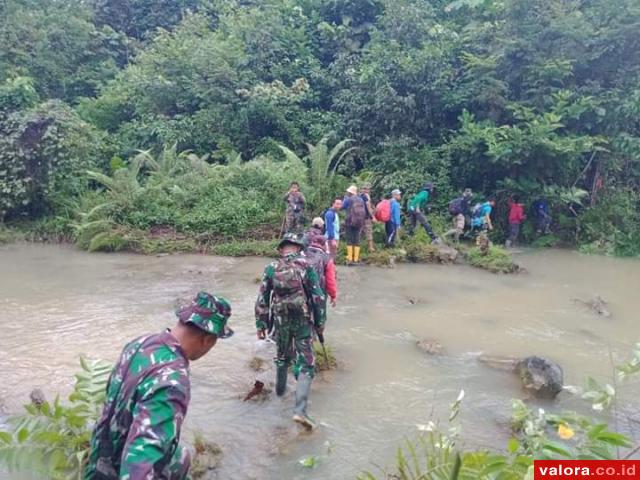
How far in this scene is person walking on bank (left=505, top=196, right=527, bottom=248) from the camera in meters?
15.3

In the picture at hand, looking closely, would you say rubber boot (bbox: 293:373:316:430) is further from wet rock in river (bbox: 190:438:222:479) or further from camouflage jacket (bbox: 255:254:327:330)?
wet rock in river (bbox: 190:438:222:479)

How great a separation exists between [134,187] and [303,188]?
4.31 m

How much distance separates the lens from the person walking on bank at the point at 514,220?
1526 cm

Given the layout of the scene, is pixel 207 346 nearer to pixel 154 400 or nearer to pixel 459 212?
pixel 154 400

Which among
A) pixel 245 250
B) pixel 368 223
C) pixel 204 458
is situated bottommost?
pixel 204 458

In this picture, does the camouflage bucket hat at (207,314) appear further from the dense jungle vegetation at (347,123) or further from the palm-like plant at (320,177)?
the palm-like plant at (320,177)

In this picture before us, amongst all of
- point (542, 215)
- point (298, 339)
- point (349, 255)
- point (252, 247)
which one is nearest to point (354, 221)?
point (349, 255)

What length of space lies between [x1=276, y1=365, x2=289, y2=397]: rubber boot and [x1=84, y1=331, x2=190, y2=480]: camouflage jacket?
3466 mm

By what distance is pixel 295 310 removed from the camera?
568 cm

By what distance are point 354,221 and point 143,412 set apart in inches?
407

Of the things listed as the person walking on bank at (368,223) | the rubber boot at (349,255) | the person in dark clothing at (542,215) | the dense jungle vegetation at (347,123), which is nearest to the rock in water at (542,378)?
the rubber boot at (349,255)

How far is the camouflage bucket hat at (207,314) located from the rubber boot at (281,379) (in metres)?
3.36

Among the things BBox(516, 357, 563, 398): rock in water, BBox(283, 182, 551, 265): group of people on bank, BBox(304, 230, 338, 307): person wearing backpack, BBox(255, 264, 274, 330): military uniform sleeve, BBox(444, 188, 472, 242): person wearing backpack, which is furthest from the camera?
BBox(444, 188, 472, 242): person wearing backpack

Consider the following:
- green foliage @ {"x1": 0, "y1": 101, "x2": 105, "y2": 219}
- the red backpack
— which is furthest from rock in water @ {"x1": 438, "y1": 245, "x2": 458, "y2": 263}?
green foliage @ {"x1": 0, "y1": 101, "x2": 105, "y2": 219}
